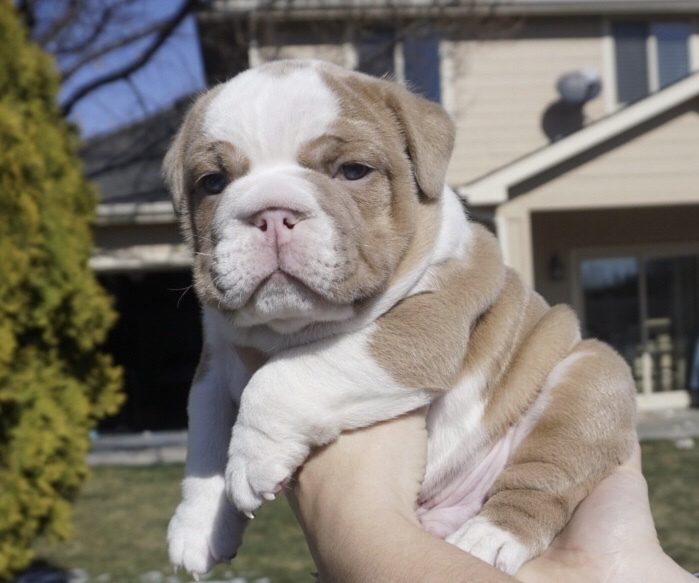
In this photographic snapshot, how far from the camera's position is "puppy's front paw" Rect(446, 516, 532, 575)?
258cm

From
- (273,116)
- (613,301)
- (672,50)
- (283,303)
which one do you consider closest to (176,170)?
(273,116)

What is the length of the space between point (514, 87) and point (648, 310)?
5127 millimetres

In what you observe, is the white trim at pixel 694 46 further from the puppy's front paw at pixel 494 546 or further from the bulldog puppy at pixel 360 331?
the puppy's front paw at pixel 494 546

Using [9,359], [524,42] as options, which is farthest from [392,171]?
[524,42]

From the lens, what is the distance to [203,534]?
2762mm

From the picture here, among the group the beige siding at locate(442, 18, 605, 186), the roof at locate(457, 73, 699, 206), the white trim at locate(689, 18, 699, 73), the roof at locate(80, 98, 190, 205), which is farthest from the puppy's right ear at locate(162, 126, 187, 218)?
the white trim at locate(689, 18, 699, 73)

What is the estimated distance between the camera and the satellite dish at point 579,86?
14.5m

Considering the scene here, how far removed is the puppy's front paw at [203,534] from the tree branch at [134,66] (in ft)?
46.1

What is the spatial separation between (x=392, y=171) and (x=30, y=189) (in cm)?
511

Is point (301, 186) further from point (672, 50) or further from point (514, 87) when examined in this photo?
point (672, 50)

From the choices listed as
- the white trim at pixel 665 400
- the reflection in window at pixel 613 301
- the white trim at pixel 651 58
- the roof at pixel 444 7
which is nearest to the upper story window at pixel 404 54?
the roof at pixel 444 7

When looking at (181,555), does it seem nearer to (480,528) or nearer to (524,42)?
A: (480,528)

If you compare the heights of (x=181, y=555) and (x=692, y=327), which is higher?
(x=181, y=555)

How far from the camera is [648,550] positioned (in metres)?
2.66
